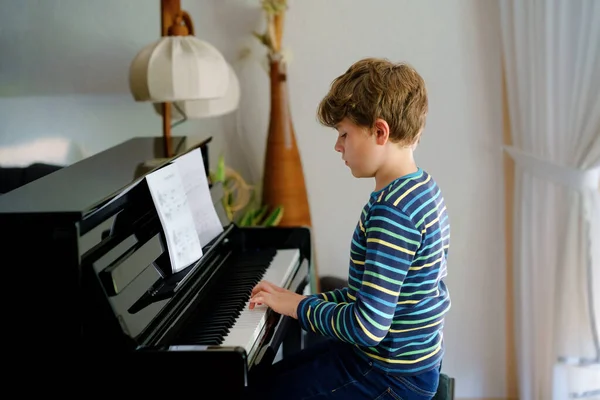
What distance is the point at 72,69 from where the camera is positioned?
2121 millimetres

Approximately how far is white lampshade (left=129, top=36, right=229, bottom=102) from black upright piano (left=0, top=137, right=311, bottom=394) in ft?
1.40

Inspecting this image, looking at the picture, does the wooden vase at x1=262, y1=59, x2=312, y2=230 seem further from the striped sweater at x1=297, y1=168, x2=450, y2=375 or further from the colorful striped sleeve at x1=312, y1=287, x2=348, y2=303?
the striped sweater at x1=297, y1=168, x2=450, y2=375

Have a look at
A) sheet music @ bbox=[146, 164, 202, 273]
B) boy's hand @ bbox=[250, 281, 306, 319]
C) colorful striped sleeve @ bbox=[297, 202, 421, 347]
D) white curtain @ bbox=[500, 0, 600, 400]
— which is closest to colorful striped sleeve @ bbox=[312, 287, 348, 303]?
boy's hand @ bbox=[250, 281, 306, 319]

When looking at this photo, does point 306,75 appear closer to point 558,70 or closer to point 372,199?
point 558,70

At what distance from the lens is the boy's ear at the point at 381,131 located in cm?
153

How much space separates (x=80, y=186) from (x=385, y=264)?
66 centimetres

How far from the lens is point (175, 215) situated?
1.75m

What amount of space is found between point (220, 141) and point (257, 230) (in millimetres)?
861

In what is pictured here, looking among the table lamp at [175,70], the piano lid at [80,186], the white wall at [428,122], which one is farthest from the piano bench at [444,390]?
Result: the white wall at [428,122]

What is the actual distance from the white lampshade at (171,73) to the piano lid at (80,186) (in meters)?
0.27

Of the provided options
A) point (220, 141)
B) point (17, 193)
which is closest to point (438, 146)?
point (220, 141)

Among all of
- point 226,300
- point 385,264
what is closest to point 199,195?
point 226,300

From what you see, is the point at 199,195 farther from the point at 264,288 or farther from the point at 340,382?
the point at 340,382

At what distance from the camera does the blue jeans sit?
5.16ft
